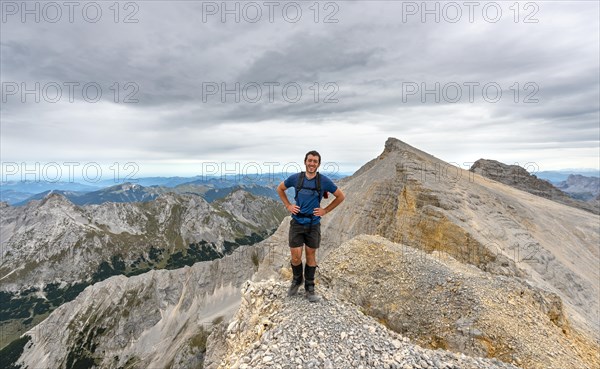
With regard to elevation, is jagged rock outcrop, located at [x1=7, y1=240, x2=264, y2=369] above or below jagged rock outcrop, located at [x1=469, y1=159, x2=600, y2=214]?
below

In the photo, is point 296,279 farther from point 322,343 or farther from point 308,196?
point 308,196

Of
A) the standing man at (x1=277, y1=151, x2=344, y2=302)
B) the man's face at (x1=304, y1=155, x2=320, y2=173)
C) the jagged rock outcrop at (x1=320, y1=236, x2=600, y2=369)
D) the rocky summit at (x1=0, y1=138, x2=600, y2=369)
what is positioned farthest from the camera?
the jagged rock outcrop at (x1=320, y1=236, x2=600, y2=369)

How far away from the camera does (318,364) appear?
798 centimetres

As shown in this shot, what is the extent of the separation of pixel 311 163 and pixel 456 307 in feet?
34.9

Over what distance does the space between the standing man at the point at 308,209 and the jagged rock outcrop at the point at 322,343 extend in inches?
38.2

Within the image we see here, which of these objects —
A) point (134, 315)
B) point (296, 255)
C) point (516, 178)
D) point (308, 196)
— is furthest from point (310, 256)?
point (134, 315)

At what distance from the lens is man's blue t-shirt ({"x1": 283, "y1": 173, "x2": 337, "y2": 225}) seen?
10828mm

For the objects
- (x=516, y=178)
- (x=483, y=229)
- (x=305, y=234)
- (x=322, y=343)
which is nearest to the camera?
(x=322, y=343)

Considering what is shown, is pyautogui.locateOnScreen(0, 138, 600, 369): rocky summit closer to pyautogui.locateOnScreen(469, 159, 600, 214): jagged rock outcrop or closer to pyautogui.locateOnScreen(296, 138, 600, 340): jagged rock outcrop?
pyautogui.locateOnScreen(296, 138, 600, 340): jagged rock outcrop

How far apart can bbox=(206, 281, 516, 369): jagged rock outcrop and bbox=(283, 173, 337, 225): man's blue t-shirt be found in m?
3.09

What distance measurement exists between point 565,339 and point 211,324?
113 meters

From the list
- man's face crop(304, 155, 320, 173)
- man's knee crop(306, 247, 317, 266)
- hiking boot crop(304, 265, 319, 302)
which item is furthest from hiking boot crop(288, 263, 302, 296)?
man's face crop(304, 155, 320, 173)

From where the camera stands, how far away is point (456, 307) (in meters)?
14.7

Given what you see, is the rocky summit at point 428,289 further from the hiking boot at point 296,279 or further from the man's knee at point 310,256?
the man's knee at point 310,256
